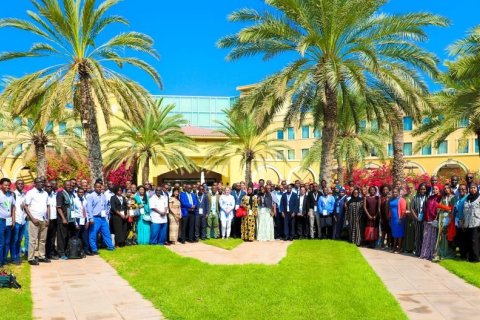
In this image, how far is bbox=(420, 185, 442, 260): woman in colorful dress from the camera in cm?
1346

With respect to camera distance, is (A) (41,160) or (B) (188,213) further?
(A) (41,160)

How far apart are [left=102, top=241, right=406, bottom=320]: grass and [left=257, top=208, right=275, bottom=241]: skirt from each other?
143 inches

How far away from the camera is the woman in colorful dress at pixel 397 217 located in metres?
14.7

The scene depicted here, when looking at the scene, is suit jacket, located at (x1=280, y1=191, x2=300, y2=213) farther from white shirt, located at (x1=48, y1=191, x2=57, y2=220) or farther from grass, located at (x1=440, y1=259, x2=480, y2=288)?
white shirt, located at (x1=48, y1=191, x2=57, y2=220)

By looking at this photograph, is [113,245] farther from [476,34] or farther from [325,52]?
[476,34]

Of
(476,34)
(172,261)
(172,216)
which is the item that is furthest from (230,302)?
(476,34)

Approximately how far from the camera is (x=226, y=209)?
692 inches

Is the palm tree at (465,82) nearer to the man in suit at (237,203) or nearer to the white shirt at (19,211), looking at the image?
the man in suit at (237,203)

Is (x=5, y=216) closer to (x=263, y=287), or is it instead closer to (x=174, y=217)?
(x=174, y=217)

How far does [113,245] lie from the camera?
49.5 ft

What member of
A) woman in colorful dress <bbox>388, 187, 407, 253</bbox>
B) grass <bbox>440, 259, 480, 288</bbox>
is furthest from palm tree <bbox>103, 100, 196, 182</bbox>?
grass <bbox>440, 259, 480, 288</bbox>

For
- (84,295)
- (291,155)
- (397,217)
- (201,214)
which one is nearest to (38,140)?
(201,214)

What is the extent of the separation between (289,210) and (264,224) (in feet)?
3.07

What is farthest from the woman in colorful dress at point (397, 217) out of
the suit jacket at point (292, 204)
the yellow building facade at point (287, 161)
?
the yellow building facade at point (287, 161)
